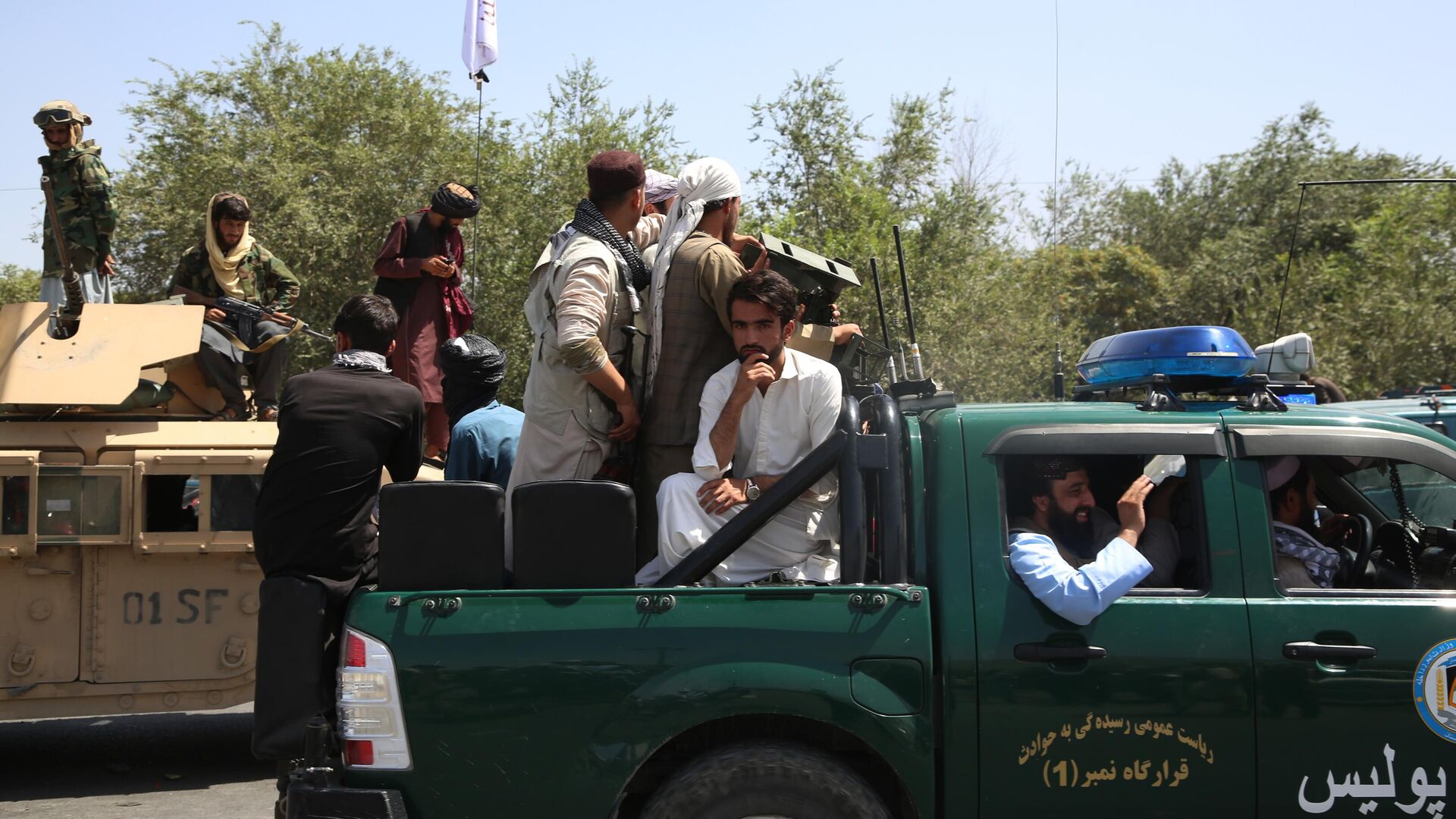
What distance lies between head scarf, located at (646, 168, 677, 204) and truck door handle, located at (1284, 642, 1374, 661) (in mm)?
3257

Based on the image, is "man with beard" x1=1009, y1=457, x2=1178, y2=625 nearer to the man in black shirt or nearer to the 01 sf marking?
the man in black shirt

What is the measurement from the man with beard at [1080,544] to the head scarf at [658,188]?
2451mm

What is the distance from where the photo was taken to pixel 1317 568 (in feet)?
13.4

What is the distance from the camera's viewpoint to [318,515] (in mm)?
4164

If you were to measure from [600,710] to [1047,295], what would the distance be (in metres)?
20.1

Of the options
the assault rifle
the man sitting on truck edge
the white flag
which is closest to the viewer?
the man sitting on truck edge

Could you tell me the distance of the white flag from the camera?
9586mm

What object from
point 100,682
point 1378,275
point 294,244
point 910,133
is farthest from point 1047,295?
point 100,682

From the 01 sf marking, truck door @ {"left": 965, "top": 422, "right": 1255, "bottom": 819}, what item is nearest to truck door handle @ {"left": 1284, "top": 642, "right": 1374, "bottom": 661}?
truck door @ {"left": 965, "top": 422, "right": 1255, "bottom": 819}

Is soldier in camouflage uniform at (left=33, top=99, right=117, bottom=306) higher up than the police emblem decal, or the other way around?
soldier in camouflage uniform at (left=33, top=99, right=117, bottom=306)

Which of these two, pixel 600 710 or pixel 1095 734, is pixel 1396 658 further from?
pixel 600 710

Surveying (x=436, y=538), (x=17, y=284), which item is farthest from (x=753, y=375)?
(x=17, y=284)

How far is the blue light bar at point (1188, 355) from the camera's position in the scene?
13.7 ft

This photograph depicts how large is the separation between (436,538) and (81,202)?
4977 millimetres
